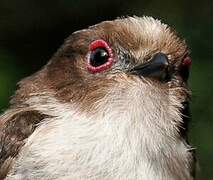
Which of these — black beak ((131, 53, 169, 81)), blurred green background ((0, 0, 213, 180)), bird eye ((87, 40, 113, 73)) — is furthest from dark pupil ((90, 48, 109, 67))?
blurred green background ((0, 0, 213, 180))

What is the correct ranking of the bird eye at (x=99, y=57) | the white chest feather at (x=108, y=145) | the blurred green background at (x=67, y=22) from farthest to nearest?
the blurred green background at (x=67, y=22), the bird eye at (x=99, y=57), the white chest feather at (x=108, y=145)

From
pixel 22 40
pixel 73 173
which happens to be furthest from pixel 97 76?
pixel 22 40

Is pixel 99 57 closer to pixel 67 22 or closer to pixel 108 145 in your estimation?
pixel 108 145

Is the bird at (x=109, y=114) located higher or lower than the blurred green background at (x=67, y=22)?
lower

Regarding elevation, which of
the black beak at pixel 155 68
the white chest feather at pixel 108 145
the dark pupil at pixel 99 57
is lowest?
the white chest feather at pixel 108 145

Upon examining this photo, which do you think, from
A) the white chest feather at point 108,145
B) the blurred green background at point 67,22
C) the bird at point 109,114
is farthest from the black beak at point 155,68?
the blurred green background at point 67,22

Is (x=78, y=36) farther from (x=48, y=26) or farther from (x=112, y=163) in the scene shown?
(x=48, y=26)

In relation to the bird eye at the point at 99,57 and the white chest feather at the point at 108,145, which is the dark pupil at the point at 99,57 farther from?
the white chest feather at the point at 108,145

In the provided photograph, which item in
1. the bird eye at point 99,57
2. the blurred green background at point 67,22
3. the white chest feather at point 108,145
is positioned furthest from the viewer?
the blurred green background at point 67,22

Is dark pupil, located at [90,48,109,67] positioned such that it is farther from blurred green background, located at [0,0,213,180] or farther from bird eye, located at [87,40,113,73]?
blurred green background, located at [0,0,213,180]
